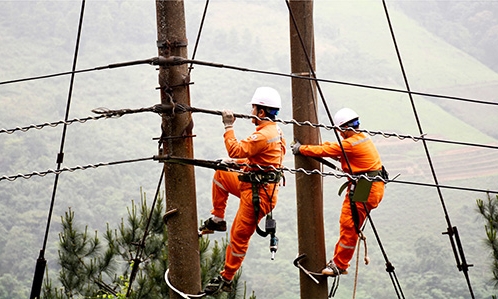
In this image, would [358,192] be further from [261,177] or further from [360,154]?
[261,177]

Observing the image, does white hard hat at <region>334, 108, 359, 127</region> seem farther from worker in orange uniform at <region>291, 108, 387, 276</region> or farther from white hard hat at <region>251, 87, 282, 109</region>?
white hard hat at <region>251, 87, 282, 109</region>

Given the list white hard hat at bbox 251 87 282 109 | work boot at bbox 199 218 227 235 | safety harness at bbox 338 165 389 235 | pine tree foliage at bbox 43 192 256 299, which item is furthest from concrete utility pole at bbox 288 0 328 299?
pine tree foliage at bbox 43 192 256 299

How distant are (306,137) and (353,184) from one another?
64cm

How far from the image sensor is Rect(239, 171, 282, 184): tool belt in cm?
748

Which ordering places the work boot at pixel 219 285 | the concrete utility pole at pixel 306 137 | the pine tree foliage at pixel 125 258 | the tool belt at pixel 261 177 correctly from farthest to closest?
the pine tree foliage at pixel 125 258 → the concrete utility pole at pixel 306 137 → the work boot at pixel 219 285 → the tool belt at pixel 261 177

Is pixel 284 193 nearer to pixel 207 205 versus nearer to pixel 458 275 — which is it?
pixel 207 205

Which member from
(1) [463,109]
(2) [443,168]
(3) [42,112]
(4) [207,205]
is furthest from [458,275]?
(3) [42,112]

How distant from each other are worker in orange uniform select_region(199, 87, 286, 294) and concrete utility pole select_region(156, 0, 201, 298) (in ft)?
2.13

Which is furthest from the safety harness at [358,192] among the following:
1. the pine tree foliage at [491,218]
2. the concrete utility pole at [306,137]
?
the pine tree foliage at [491,218]

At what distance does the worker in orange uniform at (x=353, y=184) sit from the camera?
26.1 feet

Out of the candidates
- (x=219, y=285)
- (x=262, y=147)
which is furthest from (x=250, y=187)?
(x=219, y=285)

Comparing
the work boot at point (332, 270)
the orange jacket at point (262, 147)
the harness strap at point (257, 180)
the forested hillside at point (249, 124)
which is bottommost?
the work boot at point (332, 270)

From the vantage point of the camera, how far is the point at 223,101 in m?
86.8

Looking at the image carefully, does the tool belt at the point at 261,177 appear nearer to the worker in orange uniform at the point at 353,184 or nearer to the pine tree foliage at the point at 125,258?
the worker in orange uniform at the point at 353,184
